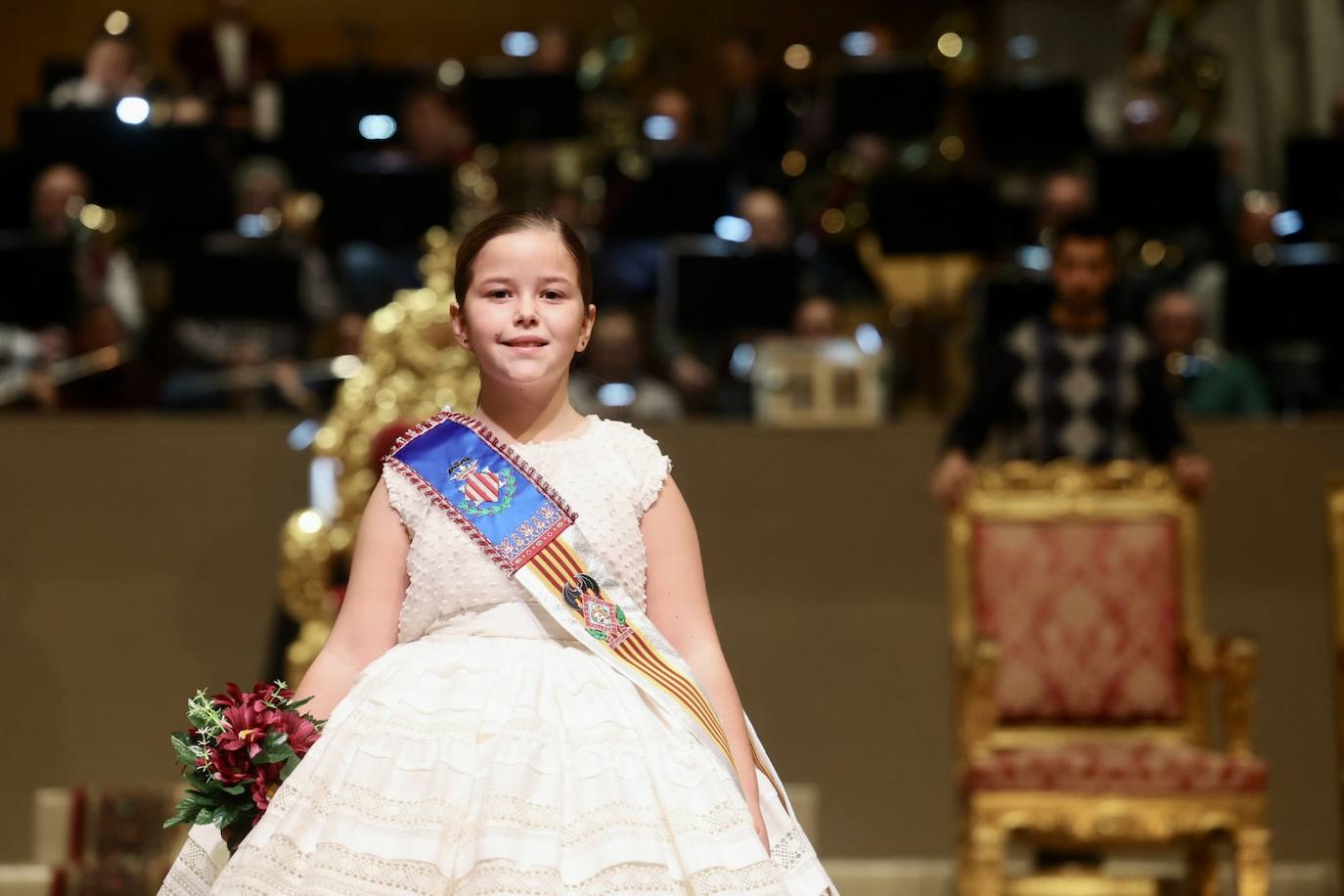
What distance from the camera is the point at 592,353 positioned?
586 cm

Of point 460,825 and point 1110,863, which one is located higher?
point 460,825

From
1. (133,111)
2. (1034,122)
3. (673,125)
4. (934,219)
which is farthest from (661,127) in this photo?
(133,111)

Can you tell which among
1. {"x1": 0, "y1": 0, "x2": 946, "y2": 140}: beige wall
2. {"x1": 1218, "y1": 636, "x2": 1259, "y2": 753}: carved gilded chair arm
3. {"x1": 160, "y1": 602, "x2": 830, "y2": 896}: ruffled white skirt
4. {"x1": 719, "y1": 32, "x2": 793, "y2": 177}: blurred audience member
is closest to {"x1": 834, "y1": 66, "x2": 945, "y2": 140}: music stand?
{"x1": 719, "y1": 32, "x2": 793, "y2": 177}: blurred audience member

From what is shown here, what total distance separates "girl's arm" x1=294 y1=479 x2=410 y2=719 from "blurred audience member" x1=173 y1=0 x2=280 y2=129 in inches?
232

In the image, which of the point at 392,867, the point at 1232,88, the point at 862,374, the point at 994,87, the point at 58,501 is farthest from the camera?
the point at 1232,88

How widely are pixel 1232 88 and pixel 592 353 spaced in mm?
4588

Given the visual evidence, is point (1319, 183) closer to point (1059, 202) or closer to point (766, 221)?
point (1059, 202)

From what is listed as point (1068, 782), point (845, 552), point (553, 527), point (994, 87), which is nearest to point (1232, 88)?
point (994, 87)

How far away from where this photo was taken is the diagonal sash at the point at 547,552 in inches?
72.0

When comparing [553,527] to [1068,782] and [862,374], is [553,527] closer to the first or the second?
[1068,782]

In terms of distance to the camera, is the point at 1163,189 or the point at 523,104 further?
the point at 523,104

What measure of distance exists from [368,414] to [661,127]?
10.1 feet

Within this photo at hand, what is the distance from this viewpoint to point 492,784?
5.52ft

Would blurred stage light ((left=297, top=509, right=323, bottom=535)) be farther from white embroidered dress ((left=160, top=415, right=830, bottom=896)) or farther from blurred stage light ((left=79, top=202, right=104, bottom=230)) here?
blurred stage light ((left=79, top=202, right=104, bottom=230))
